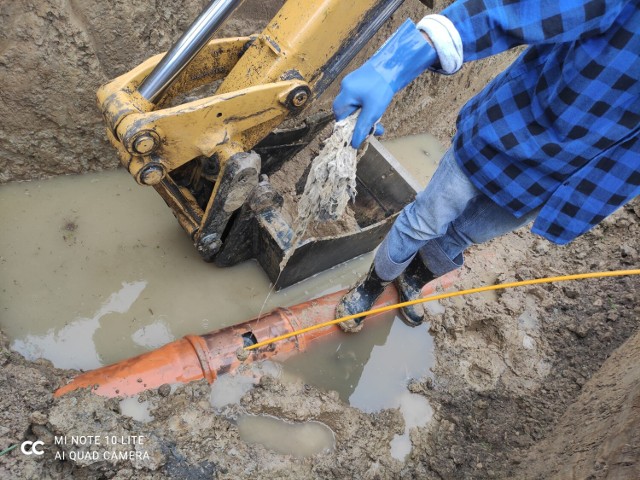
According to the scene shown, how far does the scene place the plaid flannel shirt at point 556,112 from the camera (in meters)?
1.26

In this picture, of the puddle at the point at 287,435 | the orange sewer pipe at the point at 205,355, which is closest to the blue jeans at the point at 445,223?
the orange sewer pipe at the point at 205,355

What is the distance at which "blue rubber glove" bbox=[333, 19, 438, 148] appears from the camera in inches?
53.9

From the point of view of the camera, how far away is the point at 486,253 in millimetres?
3006

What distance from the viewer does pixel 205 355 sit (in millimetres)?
2014

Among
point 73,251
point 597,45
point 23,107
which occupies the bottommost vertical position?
point 73,251

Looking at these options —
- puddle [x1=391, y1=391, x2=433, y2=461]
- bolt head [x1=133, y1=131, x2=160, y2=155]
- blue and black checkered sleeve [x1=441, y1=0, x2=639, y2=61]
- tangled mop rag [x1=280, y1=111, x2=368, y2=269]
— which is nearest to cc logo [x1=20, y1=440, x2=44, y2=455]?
bolt head [x1=133, y1=131, x2=160, y2=155]

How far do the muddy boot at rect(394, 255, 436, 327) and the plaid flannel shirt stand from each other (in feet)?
2.27

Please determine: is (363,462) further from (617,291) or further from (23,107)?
(23,107)

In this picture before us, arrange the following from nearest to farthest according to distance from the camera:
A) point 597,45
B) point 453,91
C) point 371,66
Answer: point 597,45
point 371,66
point 453,91

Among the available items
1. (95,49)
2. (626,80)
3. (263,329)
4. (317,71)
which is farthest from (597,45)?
(95,49)

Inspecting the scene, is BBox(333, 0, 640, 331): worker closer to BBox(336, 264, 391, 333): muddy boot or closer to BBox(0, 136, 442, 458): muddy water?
BBox(336, 264, 391, 333): muddy boot

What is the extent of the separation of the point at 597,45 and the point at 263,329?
1633mm

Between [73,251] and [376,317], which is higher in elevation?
[73,251]

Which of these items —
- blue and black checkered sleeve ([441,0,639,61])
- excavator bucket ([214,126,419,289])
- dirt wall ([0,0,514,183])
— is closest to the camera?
blue and black checkered sleeve ([441,0,639,61])
